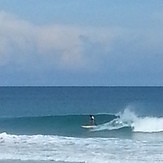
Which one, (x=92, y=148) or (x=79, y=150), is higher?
(x=92, y=148)

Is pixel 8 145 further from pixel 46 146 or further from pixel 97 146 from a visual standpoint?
pixel 97 146

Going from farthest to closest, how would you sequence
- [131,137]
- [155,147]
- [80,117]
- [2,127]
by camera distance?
1. [80,117]
2. [2,127]
3. [131,137]
4. [155,147]

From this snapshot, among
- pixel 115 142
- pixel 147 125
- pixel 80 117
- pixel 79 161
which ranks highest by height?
pixel 80 117

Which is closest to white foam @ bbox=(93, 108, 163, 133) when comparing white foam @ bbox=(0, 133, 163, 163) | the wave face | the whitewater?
the wave face

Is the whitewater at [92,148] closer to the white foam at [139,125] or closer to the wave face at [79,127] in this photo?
the wave face at [79,127]

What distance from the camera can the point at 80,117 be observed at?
4716cm

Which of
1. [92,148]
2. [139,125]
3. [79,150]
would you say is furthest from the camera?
[139,125]

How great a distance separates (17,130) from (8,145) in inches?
458

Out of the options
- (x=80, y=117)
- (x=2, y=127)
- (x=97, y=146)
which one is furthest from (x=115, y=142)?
(x=80, y=117)

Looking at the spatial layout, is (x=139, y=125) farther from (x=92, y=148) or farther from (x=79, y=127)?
(x=92, y=148)

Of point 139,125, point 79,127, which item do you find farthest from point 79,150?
point 79,127

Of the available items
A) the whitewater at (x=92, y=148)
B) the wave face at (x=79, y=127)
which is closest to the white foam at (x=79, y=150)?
the whitewater at (x=92, y=148)

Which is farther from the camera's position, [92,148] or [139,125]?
[139,125]

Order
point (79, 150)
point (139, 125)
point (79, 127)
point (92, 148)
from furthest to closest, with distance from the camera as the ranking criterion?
point (79, 127)
point (139, 125)
point (92, 148)
point (79, 150)
